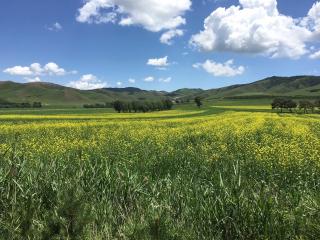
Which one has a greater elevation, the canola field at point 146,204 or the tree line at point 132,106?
the canola field at point 146,204

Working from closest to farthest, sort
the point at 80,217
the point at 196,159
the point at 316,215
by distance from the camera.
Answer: the point at 80,217, the point at 316,215, the point at 196,159

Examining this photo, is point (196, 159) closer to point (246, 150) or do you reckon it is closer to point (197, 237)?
point (246, 150)

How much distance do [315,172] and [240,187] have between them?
157 inches

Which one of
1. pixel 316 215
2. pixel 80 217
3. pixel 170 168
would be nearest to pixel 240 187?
pixel 316 215

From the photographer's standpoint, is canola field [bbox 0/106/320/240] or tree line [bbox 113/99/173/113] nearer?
canola field [bbox 0/106/320/240]

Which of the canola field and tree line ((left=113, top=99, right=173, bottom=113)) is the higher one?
the canola field

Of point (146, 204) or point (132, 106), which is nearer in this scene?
point (146, 204)

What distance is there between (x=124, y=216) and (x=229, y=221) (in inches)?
62.3

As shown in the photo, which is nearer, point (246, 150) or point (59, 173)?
point (59, 173)

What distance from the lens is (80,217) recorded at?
4.86m

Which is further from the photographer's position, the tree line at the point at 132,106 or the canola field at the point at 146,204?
the tree line at the point at 132,106

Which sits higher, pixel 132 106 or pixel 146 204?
pixel 146 204

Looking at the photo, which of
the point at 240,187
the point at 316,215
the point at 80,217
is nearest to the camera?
the point at 80,217

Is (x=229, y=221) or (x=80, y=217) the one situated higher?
(x=80, y=217)
